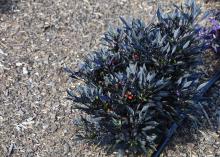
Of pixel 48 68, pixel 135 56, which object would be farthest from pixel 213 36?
pixel 48 68

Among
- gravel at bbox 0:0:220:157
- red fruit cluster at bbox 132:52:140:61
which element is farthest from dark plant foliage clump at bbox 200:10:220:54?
red fruit cluster at bbox 132:52:140:61

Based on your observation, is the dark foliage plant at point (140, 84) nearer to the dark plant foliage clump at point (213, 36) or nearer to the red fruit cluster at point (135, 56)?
the red fruit cluster at point (135, 56)

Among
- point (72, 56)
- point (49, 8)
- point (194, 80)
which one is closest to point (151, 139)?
point (194, 80)

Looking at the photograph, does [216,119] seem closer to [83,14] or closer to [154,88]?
[154,88]

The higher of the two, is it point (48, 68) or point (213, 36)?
point (213, 36)

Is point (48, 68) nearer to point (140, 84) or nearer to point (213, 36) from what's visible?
point (140, 84)

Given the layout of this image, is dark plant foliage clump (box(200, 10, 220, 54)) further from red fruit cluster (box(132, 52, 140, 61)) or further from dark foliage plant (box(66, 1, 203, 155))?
red fruit cluster (box(132, 52, 140, 61))
